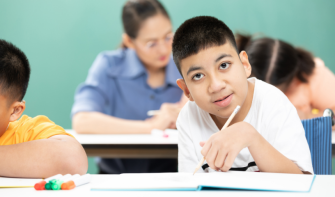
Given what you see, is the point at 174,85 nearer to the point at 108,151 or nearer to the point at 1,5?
the point at 108,151

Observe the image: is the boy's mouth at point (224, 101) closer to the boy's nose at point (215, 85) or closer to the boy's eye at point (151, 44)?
the boy's nose at point (215, 85)

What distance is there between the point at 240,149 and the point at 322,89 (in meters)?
1.35

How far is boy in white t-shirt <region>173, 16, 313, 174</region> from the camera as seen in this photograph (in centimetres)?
77

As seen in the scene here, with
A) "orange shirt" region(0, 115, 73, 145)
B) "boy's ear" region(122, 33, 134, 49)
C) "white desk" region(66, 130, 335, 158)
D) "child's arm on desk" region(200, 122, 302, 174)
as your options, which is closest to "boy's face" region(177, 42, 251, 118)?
"child's arm on desk" region(200, 122, 302, 174)

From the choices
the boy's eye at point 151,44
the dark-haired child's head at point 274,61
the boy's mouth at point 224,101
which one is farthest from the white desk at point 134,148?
the boy's eye at point 151,44

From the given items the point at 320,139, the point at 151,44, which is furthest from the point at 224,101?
the point at 151,44

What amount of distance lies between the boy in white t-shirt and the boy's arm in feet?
1.01

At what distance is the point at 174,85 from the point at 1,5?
208 cm

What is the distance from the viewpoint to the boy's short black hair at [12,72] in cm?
90

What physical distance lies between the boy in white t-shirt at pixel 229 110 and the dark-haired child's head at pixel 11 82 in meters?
0.45

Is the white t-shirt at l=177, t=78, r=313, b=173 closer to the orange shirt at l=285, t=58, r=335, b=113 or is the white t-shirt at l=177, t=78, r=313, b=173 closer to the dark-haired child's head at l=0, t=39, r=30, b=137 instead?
the dark-haired child's head at l=0, t=39, r=30, b=137

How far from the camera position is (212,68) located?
852mm

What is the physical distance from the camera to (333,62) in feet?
9.85

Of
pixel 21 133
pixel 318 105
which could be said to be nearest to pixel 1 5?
pixel 21 133
